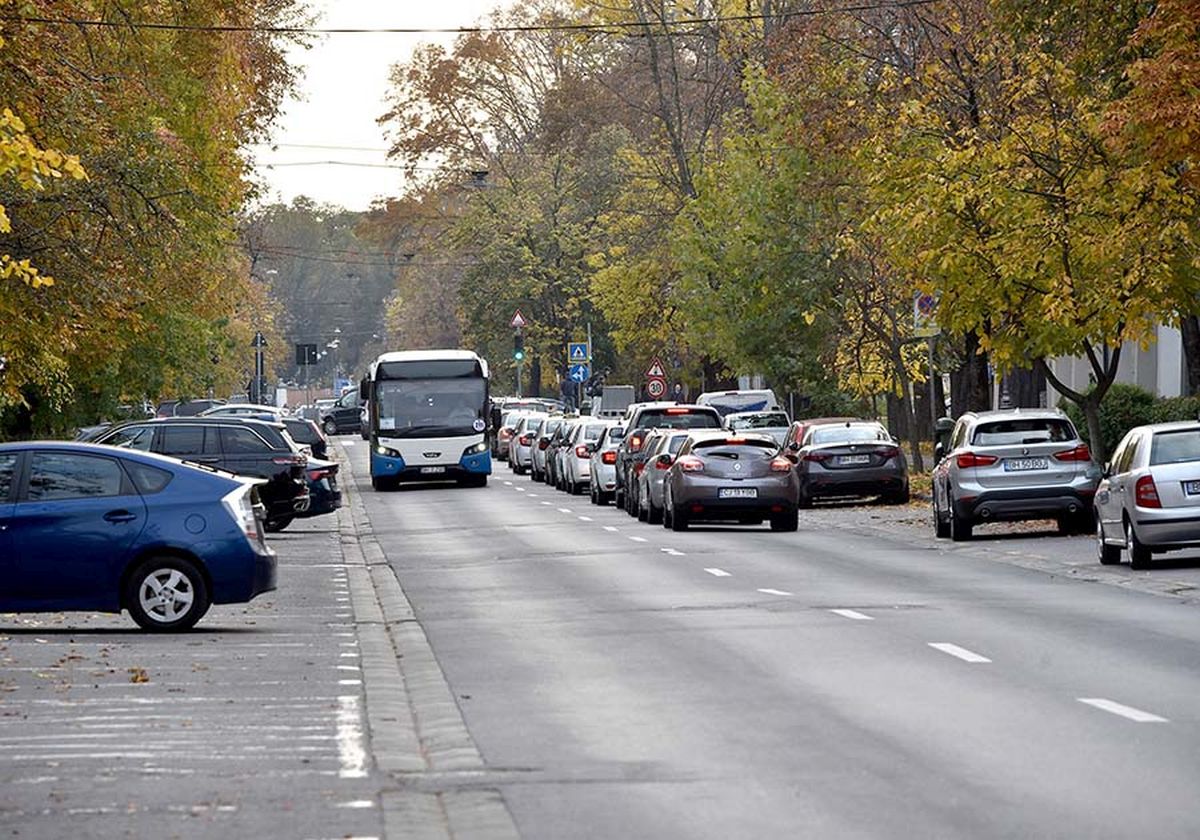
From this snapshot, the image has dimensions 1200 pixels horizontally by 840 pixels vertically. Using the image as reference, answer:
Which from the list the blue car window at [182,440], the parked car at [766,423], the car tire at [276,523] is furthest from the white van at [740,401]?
the blue car window at [182,440]

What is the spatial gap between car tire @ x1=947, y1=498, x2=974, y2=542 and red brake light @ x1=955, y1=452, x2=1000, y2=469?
0.67 meters

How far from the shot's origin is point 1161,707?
12.6 metres

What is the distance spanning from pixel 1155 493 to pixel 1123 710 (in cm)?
1172

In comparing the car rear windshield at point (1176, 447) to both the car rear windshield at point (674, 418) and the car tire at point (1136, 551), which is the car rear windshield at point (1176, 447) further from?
the car rear windshield at point (674, 418)

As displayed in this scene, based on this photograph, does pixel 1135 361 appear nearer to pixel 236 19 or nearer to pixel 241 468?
pixel 236 19

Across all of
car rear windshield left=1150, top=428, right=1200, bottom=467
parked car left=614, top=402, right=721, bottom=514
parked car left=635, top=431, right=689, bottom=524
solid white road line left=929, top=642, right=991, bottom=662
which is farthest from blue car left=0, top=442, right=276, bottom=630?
parked car left=614, top=402, right=721, bottom=514

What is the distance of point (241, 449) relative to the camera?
112 ft

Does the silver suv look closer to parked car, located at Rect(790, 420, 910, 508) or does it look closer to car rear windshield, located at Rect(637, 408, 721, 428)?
parked car, located at Rect(790, 420, 910, 508)

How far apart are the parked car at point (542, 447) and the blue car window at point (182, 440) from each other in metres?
26.1

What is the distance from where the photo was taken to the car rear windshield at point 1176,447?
24.1 meters

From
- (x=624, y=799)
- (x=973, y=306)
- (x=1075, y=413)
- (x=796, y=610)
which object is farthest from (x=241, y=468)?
(x=624, y=799)

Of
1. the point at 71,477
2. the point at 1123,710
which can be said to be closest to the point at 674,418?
the point at 71,477

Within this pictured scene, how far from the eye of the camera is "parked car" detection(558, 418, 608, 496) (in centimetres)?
5272

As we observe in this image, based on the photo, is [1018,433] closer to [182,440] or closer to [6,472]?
[182,440]
